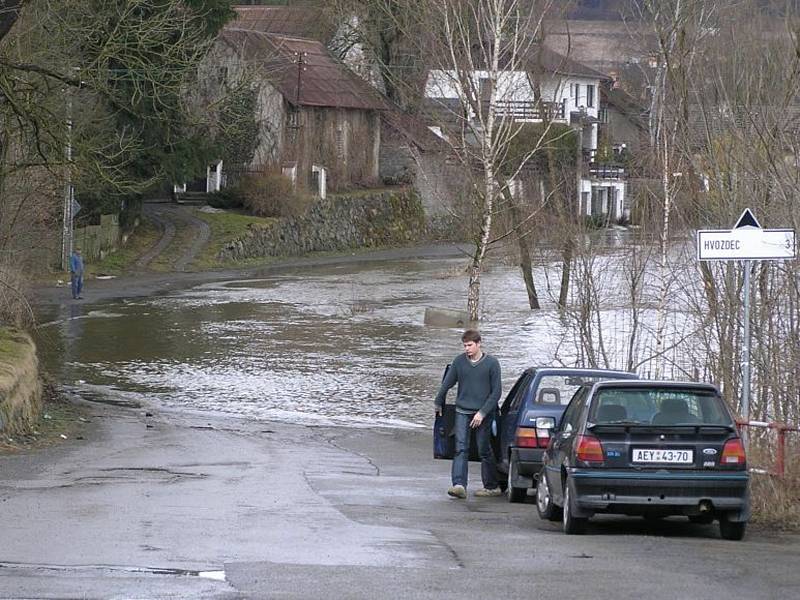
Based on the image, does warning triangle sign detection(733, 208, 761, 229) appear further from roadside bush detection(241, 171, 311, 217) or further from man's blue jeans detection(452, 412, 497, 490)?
roadside bush detection(241, 171, 311, 217)

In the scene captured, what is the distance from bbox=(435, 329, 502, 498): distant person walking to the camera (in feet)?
47.0

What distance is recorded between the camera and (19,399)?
19.2 meters

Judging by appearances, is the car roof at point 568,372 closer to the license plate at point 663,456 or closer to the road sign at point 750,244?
the road sign at point 750,244

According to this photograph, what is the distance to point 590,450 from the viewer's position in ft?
37.1

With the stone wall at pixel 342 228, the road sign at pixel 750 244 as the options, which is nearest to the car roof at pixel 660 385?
the road sign at pixel 750 244

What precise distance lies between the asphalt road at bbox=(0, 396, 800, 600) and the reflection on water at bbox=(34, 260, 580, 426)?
8385 millimetres

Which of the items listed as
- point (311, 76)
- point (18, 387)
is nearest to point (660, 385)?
point (18, 387)

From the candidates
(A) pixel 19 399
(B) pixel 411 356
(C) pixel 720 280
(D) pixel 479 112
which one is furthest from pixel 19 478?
(D) pixel 479 112

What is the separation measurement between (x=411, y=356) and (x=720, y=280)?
15772 mm

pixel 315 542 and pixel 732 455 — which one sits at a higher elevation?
pixel 732 455

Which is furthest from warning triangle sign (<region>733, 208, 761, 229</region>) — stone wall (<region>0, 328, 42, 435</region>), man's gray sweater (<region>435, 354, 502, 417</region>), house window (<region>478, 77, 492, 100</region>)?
house window (<region>478, 77, 492, 100</region>)

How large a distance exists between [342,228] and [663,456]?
64763mm

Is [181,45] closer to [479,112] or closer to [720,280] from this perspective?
[720,280]

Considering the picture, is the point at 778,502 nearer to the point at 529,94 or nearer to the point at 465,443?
the point at 465,443
